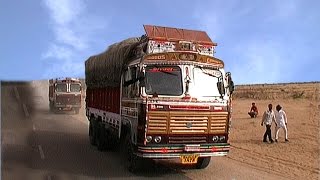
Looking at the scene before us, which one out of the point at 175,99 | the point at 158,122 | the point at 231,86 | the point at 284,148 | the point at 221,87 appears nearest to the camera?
the point at 158,122

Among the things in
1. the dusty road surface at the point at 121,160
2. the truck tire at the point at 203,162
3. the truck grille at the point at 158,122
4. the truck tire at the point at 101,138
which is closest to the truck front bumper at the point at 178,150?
the truck grille at the point at 158,122

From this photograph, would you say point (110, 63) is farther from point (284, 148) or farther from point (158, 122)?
point (284, 148)

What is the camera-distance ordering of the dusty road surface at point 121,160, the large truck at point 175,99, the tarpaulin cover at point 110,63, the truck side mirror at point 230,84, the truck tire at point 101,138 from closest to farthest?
the large truck at point 175,99
the truck side mirror at point 230,84
the dusty road surface at point 121,160
the tarpaulin cover at point 110,63
the truck tire at point 101,138

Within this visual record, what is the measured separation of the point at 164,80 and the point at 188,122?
115 cm

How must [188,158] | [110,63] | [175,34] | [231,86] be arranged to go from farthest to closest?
[110,63] < [175,34] < [231,86] < [188,158]

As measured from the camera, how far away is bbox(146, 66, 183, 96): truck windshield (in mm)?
10031

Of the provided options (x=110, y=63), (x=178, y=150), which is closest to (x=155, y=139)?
(x=178, y=150)

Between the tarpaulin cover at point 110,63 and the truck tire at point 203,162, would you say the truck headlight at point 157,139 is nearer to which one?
the truck tire at point 203,162

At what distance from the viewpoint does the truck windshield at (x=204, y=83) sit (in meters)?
10.3

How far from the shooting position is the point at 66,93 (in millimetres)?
30984

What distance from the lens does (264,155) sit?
14.3 m

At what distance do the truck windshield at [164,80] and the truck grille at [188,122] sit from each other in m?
0.55

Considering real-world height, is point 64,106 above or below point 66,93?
below

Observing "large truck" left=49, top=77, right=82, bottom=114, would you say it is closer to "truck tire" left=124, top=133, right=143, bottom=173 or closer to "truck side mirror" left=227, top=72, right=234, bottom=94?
"truck tire" left=124, top=133, right=143, bottom=173
